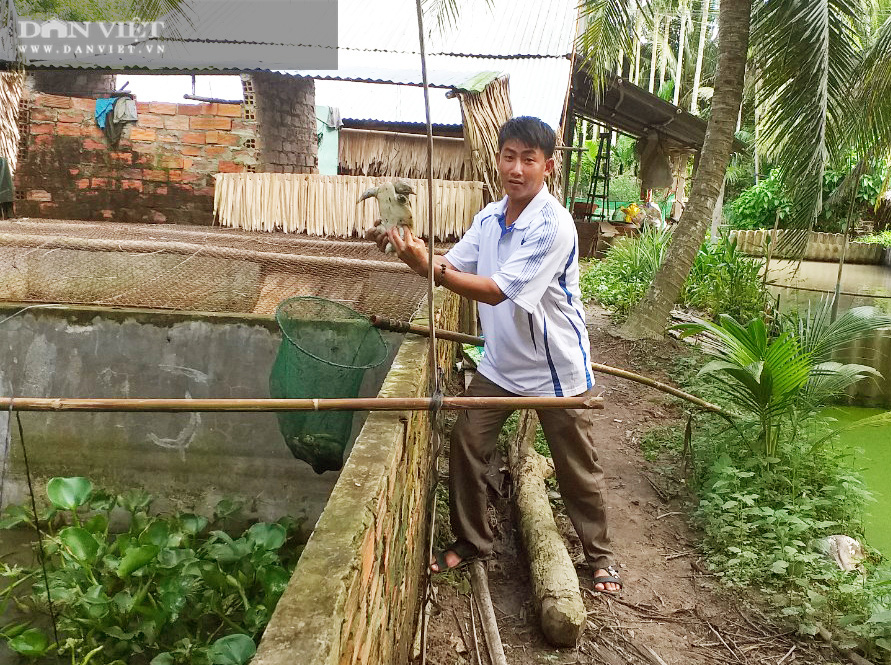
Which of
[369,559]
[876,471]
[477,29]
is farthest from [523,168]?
[477,29]

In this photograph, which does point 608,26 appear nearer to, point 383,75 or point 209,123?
point 383,75

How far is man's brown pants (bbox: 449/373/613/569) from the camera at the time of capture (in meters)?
2.96

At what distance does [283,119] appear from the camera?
823cm

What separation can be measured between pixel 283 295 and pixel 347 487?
3.00 m

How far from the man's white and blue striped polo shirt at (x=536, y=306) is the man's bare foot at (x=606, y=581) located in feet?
3.02

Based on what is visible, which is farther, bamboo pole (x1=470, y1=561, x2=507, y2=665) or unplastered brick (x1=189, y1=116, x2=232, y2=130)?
unplastered brick (x1=189, y1=116, x2=232, y2=130)

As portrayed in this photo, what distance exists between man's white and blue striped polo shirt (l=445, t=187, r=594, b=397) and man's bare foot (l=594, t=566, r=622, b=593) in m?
0.92

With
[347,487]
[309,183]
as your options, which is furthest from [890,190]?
[347,487]

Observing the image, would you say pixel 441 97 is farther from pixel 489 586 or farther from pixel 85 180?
pixel 489 586

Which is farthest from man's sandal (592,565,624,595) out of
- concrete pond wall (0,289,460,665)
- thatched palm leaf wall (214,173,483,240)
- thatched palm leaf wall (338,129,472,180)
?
thatched palm leaf wall (338,129,472,180)

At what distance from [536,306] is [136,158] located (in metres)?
6.11

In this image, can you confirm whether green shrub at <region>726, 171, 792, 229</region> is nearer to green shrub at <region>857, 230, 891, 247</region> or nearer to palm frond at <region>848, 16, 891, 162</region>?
green shrub at <region>857, 230, 891, 247</region>

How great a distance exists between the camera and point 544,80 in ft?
30.0

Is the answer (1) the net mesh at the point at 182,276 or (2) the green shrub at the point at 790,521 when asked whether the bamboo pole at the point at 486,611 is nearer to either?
(2) the green shrub at the point at 790,521
